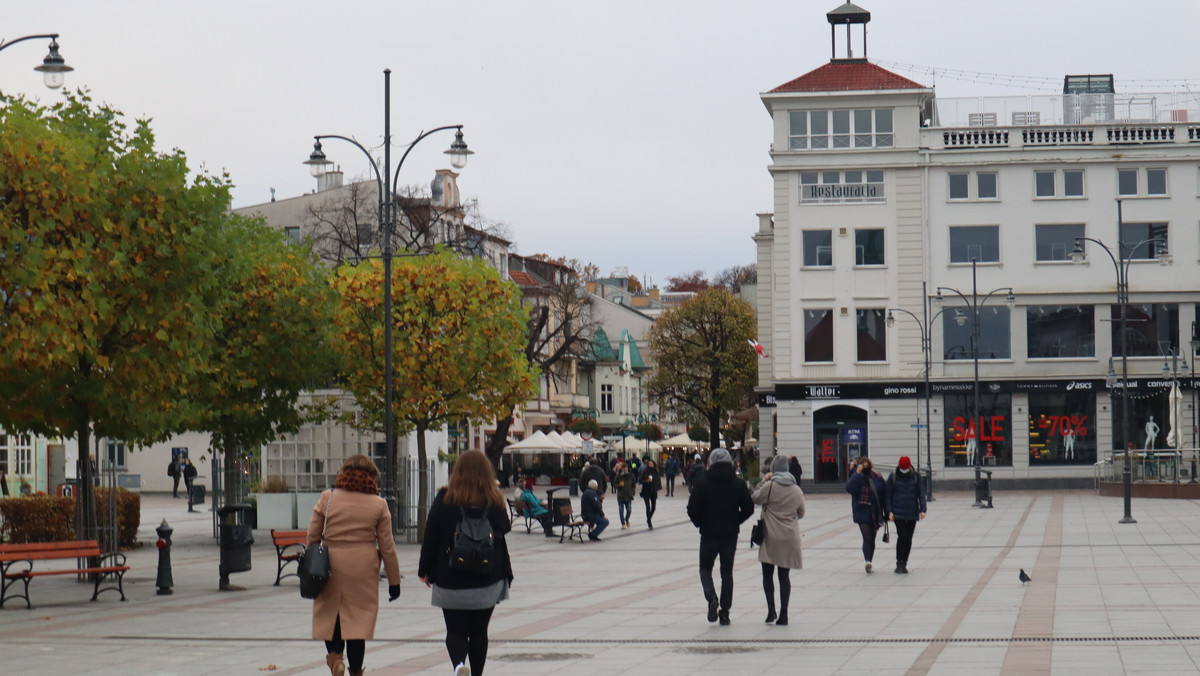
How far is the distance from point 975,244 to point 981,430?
7.57m

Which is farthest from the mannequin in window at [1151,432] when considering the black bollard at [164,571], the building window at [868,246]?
the black bollard at [164,571]

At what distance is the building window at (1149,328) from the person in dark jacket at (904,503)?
130 ft

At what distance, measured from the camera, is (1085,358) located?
188ft

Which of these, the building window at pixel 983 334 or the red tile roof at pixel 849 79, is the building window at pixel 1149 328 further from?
the red tile roof at pixel 849 79

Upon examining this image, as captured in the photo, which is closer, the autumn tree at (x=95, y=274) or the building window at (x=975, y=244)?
the autumn tree at (x=95, y=274)

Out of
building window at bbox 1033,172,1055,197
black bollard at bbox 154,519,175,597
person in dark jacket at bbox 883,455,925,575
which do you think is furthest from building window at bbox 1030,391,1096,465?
black bollard at bbox 154,519,175,597

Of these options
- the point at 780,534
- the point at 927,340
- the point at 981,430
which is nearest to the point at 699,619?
the point at 780,534

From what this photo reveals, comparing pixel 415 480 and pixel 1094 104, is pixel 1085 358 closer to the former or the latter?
pixel 1094 104

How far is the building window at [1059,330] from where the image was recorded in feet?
189

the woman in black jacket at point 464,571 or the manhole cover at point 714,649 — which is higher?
the woman in black jacket at point 464,571

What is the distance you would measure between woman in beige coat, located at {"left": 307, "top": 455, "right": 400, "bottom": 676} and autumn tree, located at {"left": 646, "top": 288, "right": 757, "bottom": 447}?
71.2 m

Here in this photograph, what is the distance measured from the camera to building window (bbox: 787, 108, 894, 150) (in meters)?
58.9

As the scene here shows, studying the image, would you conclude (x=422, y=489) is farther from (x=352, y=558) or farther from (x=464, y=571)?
(x=464, y=571)

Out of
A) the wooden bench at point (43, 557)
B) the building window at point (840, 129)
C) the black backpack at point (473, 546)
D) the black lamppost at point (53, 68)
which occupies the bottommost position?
the wooden bench at point (43, 557)
